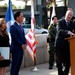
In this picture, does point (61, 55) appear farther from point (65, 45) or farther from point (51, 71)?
point (51, 71)

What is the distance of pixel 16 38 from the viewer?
7.04m

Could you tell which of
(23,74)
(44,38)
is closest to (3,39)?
(23,74)

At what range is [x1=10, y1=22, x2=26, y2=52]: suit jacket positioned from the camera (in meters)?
7.04

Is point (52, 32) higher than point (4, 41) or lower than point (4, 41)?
lower

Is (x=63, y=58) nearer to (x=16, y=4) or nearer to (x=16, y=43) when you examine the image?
(x=16, y=43)

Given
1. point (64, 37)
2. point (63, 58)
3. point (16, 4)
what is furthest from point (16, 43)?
point (16, 4)

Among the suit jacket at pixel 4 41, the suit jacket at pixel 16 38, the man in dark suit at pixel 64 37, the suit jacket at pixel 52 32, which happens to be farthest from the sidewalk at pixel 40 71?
the suit jacket at pixel 4 41

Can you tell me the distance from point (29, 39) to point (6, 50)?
3.94 meters

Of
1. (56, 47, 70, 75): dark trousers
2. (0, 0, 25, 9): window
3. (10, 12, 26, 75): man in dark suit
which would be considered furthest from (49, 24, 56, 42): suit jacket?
(0, 0, 25, 9): window

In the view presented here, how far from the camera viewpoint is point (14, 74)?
7238 mm

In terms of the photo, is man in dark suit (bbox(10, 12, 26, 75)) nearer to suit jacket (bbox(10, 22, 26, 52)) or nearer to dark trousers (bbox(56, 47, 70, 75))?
suit jacket (bbox(10, 22, 26, 52))

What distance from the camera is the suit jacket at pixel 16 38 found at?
7.04m

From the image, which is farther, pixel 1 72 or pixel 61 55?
pixel 61 55

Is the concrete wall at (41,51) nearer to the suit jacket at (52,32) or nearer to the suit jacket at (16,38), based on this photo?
the suit jacket at (52,32)
